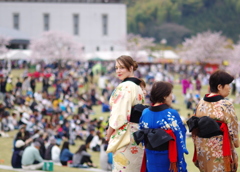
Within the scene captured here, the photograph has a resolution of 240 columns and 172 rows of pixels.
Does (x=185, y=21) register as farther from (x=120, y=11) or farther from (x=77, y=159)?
(x=77, y=159)

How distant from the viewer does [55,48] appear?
41250 mm

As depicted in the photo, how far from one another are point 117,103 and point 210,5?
74794 millimetres

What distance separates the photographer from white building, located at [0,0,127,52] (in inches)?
2148

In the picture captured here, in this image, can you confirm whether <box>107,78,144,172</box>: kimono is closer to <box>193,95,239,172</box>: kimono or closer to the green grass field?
<box>193,95,239,172</box>: kimono

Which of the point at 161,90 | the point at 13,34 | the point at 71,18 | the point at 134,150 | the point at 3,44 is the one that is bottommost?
the point at 134,150

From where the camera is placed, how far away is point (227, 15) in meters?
72.5

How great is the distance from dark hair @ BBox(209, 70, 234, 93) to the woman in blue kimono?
0.41 metres

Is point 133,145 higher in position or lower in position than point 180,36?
lower

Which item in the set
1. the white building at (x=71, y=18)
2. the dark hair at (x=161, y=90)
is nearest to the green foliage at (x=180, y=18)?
the white building at (x=71, y=18)

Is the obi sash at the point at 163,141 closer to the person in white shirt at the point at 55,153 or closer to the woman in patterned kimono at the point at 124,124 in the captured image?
the woman in patterned kimono at the point at 124,124

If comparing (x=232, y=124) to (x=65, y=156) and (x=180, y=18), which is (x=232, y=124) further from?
(x=180, y=18)

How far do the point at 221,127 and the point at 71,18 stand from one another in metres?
52.1

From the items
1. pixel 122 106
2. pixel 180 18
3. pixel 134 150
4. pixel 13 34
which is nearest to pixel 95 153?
pixel 134 150

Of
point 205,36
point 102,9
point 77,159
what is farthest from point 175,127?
point 102,9
